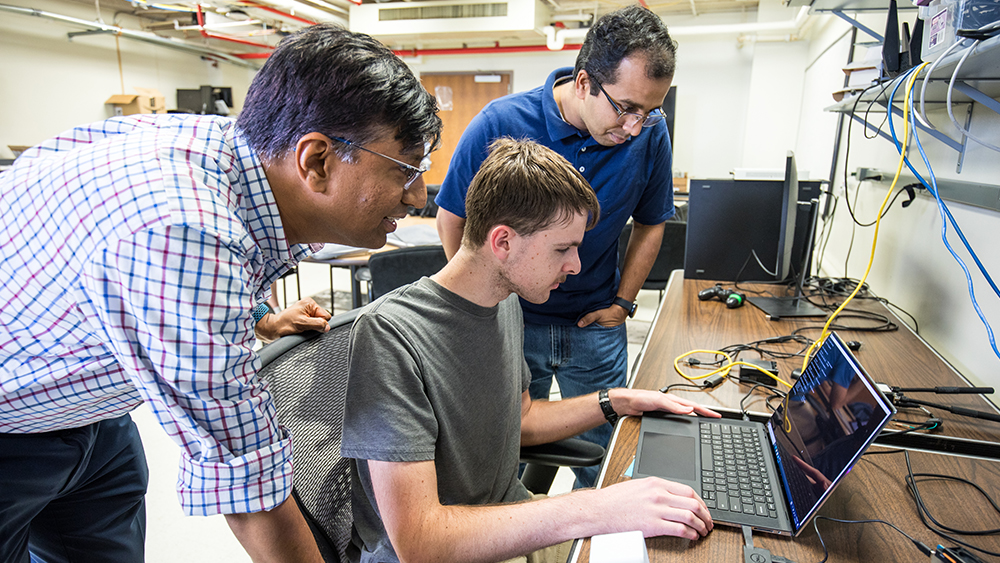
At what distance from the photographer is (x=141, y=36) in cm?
703

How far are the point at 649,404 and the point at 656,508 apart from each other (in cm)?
33

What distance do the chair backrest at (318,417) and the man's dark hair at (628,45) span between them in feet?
2.83

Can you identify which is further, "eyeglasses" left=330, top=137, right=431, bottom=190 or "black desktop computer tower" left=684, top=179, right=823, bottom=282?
"black desktop computer tower" left=684, top=179, right=823, bottom=282

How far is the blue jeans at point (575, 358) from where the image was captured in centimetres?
157

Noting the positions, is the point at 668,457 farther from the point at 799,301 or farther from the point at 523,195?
the point at 799,301

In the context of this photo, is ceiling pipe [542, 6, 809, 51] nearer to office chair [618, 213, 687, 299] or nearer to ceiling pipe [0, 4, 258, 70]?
office chair [618, 213, 687, 299]

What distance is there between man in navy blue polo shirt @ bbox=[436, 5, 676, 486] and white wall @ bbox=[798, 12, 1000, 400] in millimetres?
720

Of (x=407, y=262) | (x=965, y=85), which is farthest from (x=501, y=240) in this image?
(x=407, y=262)

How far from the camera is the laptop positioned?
69 centimetres

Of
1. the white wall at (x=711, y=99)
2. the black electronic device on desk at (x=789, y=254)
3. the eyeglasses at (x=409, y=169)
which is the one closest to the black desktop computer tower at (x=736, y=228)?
the black electronic device on desk at (x=789, y=254)

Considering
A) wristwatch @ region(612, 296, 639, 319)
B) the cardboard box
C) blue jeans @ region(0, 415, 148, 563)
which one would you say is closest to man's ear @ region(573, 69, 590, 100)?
wristwatch @ region(612, 296, 639, 319)

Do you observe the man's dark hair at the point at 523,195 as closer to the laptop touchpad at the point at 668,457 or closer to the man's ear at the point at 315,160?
the man's ear at the point at 315,160

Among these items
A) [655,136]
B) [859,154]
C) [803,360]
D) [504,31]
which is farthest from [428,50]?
[803,360]

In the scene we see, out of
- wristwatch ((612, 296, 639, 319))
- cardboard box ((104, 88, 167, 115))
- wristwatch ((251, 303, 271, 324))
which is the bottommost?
wristwatch ((612, 296, 639, 319))
